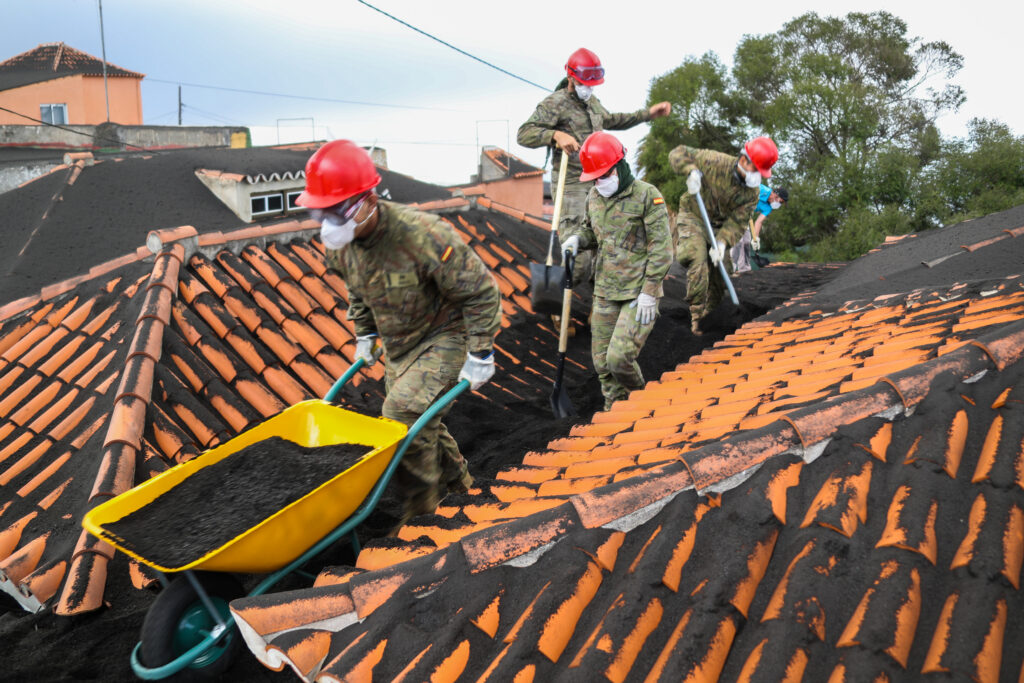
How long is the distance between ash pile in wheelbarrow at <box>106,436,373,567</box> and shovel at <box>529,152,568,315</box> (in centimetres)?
306

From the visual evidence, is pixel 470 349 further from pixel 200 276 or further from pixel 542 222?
pixel 542 222

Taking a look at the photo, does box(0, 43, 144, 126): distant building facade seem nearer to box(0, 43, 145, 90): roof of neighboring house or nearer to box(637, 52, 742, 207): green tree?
box(0, 43, 145, 90): roof of neighboring house

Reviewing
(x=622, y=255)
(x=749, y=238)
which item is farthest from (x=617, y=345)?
(x=749, y=238)

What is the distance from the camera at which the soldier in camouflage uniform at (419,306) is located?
3.88 m

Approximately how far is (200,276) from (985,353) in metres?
5.20

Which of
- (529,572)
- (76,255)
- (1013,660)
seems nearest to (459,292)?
(529,572)

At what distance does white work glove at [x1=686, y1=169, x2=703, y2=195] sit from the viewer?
24.0ft

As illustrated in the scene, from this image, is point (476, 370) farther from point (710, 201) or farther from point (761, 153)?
point (710, 201)

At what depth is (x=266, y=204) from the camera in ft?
42.8

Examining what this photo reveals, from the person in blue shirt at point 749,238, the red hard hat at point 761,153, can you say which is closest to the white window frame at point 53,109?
the person in blue shirt at point 749,238

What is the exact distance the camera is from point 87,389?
502cm

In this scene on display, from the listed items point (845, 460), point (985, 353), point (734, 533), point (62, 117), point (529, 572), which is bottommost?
point (62, 117)

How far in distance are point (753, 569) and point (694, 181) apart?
5.54 meters

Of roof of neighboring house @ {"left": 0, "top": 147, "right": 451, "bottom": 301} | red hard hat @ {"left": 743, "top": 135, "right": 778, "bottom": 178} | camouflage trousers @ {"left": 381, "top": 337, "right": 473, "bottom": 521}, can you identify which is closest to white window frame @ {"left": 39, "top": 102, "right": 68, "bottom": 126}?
roof of neighboring house @ {"left": 0, "top": 147, "right": 451, "bottom": 301}
